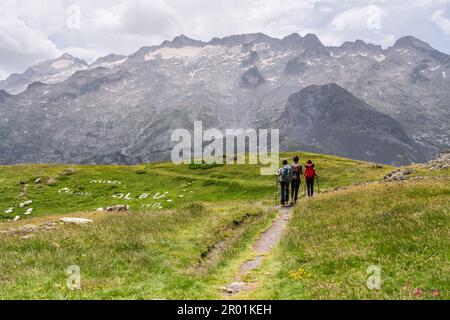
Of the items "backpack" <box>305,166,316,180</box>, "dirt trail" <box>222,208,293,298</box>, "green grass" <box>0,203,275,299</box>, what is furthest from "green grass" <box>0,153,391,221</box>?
"green grass" <box>0,203,275,299</box>

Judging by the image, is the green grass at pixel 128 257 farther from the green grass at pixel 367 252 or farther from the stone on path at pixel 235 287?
the green grass at pixel 367 252

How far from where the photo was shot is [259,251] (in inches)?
918

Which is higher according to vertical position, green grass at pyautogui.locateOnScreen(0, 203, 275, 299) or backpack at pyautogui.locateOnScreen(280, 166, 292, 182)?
backpack at pyautogui.locateOnScreen(280, 166, 292, 182)

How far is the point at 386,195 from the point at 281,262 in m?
15.2

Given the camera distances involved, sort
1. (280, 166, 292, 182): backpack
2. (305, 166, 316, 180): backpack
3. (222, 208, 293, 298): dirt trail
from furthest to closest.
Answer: (305, 166, 316, 180): backpack → (280, 166, 292, 182): backpack → (222, 208, 293, 298): dirt trail

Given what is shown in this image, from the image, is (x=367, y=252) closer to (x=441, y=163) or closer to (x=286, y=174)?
(x=286, y=174)

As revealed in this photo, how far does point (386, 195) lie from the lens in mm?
31422

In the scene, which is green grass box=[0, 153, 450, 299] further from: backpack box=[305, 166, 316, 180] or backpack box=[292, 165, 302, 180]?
backpack box=[305, 166, 316, 180]

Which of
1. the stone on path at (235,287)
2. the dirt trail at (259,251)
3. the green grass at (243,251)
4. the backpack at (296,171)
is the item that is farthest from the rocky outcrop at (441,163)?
the stone on path at (235,287)

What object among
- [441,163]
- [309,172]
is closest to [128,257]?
[309,172]

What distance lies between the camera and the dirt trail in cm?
1624

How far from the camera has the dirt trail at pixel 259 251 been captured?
16.2 meters
